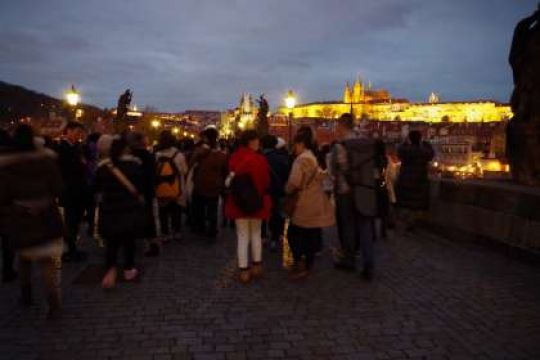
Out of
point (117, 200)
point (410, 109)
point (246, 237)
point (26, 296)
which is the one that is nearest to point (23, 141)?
point (117, 200)

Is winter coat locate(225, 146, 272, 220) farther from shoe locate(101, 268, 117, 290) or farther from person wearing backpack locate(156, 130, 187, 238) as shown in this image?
person wearing backpack locate(156, 130, 187, 238)

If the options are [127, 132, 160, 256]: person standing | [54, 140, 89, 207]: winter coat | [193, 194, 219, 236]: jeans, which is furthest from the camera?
[193, 194, 219, 236]: jeans

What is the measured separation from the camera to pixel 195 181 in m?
9.14

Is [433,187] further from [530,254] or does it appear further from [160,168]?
[160,168]

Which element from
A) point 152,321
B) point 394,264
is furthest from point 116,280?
point 394,264

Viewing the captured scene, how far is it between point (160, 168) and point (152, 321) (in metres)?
4.03

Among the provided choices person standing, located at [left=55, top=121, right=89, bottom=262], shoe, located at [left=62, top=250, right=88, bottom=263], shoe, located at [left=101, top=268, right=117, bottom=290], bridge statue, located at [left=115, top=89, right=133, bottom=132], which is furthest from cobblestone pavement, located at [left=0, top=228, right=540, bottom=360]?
bridge statue, located at [left=115, top=89, right=133, bottom=132]

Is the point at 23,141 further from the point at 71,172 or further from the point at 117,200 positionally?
the point at 71,172

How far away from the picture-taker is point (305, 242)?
675 centimetres

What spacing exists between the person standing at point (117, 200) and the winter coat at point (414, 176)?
5027 mm

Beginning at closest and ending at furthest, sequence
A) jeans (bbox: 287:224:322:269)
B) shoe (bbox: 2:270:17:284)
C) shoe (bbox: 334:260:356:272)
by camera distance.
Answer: shoe (bbox: 2:270:17:284), jeans (bbox: 287:224:322:269), shoe (bbox: 334:260:356:272)

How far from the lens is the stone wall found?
291 inches

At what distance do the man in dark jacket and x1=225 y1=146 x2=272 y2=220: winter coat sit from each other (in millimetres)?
1551

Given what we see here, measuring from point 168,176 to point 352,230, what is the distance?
3.23m
